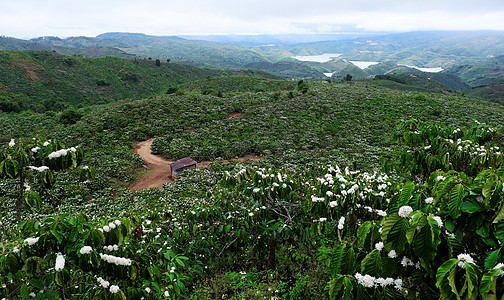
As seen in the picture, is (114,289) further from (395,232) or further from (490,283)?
(490,283)

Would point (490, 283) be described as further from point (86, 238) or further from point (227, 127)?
point (227, 127)

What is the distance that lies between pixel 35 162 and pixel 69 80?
2953 inches

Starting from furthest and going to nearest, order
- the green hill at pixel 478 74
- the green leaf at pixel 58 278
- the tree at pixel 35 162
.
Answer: the green hill at pixel 478 74
the tree at pixel 35 162
the green leaf at pixel 58 278

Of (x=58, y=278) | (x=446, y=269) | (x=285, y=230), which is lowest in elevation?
(x=285, y=230)

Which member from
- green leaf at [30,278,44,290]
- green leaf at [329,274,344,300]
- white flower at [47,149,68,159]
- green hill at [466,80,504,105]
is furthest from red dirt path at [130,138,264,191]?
green hill at [466,80,504,105]

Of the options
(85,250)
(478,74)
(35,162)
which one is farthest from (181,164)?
(478,74)

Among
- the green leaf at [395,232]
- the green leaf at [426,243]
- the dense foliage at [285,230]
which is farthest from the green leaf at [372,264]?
the green leaf at [426,243]

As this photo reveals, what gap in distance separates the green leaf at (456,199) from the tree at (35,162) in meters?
4.74

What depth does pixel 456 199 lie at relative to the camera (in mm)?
2145

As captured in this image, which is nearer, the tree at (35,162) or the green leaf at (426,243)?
the green leaf at (426,243)

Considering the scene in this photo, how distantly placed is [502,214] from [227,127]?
23.6 m

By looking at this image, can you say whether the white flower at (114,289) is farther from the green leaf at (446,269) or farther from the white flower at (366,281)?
the green leaf at (446,269)

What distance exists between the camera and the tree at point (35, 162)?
3402 mm

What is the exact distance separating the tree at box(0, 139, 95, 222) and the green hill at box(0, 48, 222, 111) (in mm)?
51790
